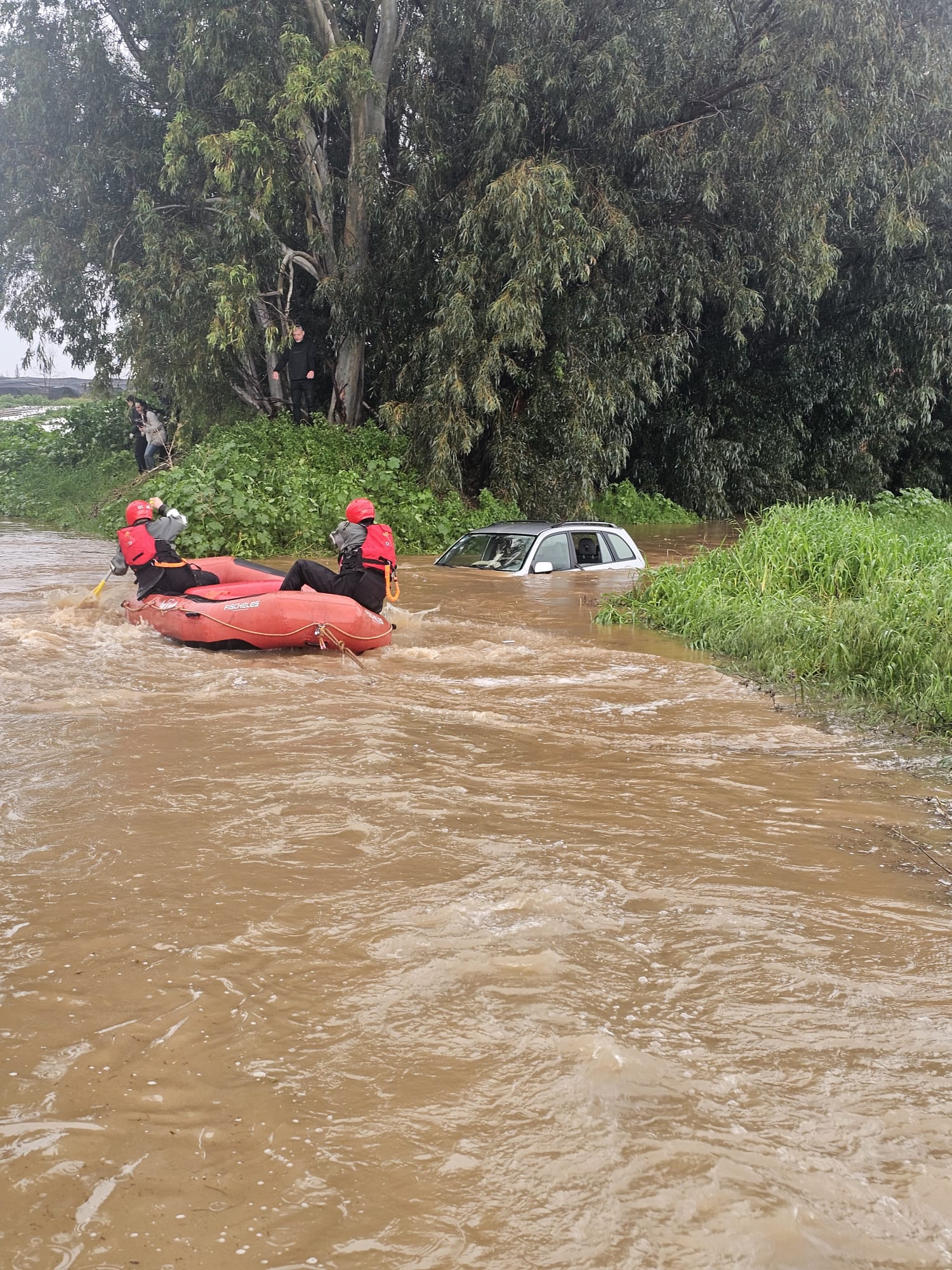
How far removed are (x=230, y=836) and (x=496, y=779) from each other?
1.61 m

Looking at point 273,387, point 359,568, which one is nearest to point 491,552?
point 359,568

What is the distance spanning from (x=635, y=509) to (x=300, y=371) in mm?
6986

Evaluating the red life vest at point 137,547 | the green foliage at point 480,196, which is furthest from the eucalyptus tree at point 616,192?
the red life vest at point 137,547

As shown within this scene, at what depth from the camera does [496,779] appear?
647cm

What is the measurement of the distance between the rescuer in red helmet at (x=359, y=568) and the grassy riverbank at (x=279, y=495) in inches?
197

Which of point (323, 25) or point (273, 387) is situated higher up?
point (323, 25)

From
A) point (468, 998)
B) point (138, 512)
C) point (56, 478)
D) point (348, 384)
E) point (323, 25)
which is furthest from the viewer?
point (56, 478)

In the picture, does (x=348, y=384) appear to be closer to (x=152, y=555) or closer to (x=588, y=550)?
(x=588, y=550)

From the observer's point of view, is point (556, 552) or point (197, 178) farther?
point (197, 178)

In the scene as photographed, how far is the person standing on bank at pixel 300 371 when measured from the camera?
64.0ft

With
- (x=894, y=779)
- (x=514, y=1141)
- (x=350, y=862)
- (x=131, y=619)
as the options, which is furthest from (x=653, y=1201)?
(x=131, y=619)

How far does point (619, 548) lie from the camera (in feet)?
46.3

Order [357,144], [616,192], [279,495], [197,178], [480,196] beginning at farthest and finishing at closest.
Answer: [197,178] < [357,144] < [616,192] < [480,196] < [279,495]

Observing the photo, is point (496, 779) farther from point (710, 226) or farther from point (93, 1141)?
point (710, 226)
